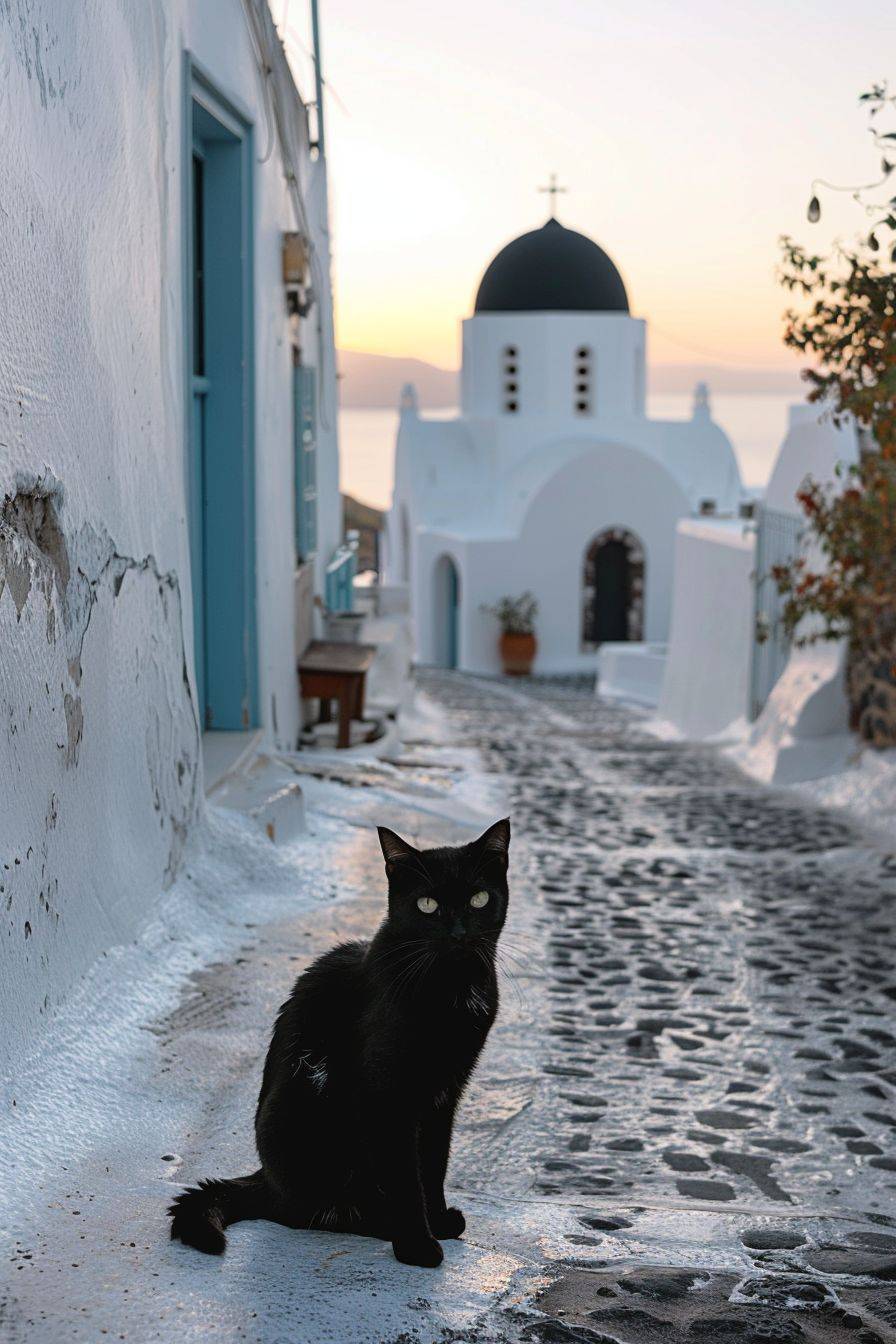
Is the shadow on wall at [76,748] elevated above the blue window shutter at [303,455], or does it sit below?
below

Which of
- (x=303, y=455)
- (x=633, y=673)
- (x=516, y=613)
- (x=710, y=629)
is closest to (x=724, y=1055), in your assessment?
(x=303, y=455)

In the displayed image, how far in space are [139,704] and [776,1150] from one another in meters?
2.21

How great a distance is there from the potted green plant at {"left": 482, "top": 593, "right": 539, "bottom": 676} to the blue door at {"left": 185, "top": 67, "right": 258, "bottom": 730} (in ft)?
61.4

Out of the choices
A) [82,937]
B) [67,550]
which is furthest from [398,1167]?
[67,550]

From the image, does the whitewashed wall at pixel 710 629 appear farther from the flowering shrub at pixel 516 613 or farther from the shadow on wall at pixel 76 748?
the flowering shrub at pixel 516 613

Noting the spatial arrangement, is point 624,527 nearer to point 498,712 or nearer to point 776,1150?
point 498,712

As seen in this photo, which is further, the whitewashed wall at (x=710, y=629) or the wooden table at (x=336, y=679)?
the whitewashed wall at (x=710, y=629)

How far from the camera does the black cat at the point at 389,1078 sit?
2.70m

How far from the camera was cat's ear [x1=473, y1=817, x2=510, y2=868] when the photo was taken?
289 centimetres

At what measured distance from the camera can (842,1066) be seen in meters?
4.50

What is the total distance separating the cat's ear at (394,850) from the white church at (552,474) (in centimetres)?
2351

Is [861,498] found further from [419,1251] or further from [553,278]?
[553,278]

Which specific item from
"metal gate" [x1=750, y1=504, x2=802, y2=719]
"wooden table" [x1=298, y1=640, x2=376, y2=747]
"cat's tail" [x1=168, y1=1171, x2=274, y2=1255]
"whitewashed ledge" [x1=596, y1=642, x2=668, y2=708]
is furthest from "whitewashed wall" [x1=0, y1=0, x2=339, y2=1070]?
"whitewashed ledge" [x1=596, y1=642, x2=668, y2=708]

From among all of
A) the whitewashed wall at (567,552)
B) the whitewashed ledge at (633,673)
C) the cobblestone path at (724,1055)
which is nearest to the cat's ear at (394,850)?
the cobblestone path at (724,1055)
